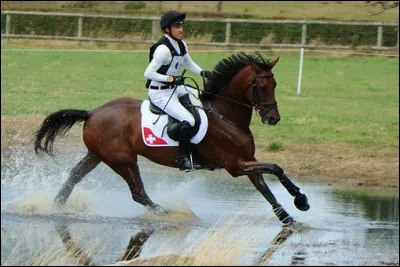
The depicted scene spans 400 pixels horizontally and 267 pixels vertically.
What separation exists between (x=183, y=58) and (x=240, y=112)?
3.05 ft

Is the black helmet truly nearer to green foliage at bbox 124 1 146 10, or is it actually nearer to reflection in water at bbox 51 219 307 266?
reflection in water at bbox 51 219 307 266

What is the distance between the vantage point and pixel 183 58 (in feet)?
39.1

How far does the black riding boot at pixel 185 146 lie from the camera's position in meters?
11.6

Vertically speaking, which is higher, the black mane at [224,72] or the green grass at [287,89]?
the black mane at [224,72]

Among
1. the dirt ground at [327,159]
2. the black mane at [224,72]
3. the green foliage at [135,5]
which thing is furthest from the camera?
the green foliage at [135,5]

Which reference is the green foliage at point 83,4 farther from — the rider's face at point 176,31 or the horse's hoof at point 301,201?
the horse's hoof at point 301,201

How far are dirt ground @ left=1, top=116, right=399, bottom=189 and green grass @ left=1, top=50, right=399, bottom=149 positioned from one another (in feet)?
1.61

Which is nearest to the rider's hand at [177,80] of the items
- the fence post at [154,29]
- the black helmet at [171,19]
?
the black helmet at [171,19]

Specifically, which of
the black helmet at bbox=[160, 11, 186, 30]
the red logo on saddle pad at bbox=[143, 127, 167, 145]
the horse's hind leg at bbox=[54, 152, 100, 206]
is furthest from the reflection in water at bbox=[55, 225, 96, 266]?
the black helmet at bbox=[160, 11, 186, 30]

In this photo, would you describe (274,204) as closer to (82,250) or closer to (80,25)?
(82,250)

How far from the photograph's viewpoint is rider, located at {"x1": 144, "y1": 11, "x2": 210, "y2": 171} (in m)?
11.6

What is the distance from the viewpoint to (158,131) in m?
11.9

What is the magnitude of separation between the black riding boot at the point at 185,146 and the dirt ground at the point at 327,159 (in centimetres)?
447

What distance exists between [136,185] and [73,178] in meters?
0.79
